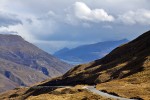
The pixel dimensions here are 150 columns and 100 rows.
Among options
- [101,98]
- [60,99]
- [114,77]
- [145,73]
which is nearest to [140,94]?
[101,98]

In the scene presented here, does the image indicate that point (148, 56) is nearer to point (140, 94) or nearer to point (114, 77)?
point (114, 77)

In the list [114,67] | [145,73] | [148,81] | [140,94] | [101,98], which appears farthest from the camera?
[114,67]

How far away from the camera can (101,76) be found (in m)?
188

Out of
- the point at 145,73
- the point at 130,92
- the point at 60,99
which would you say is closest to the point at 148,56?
the point at 145,73

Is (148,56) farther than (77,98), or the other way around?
(148,56)

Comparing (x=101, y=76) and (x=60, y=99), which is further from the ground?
(x=101, y=76)

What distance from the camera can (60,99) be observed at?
351 ft

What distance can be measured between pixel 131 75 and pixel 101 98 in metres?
65.7

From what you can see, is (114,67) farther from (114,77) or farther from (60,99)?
(60,99)

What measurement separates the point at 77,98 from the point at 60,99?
4.87 m

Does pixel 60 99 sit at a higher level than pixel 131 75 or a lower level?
lower

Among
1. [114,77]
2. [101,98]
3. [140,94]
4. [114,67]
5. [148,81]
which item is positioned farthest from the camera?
[114,67]

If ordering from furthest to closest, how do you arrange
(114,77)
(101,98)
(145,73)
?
1. (114,77)
2. (145,73)
3. (101,98)

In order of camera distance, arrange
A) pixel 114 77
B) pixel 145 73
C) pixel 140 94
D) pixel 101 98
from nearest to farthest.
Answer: pixel 101 98 → pixel 140 94 → pixel 145 73 → pixel 114 77
